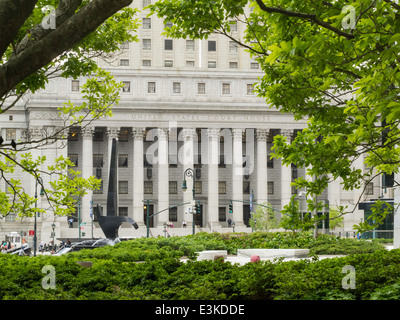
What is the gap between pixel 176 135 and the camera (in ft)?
346

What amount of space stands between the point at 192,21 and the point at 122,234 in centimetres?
8024

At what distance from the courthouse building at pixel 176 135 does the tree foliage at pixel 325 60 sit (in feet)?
263

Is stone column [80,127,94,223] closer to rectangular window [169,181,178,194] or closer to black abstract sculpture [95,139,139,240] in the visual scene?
rectangular window [169,181,178,194]

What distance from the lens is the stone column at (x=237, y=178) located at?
100 meters

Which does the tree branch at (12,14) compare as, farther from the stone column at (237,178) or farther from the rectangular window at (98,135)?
the rectangular window at (98,135)

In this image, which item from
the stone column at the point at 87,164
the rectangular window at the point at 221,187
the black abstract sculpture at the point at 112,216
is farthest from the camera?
the rectangular window at the point at 221,187

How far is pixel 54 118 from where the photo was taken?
316ft

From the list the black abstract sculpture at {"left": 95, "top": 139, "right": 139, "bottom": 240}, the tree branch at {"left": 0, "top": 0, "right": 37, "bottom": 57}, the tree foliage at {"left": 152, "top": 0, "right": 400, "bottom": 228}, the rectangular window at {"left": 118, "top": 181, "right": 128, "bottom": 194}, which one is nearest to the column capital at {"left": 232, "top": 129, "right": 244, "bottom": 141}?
the rectangular window at {"left": 118, "top": 181, "right": 128, "bottom": 194}

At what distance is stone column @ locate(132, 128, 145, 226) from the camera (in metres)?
96.6

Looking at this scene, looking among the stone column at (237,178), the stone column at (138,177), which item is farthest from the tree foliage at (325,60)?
the stone column at (237,178)

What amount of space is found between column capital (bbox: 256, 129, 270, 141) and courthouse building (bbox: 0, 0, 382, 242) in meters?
0.17

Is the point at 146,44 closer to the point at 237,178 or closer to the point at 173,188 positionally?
the point at 173,188
